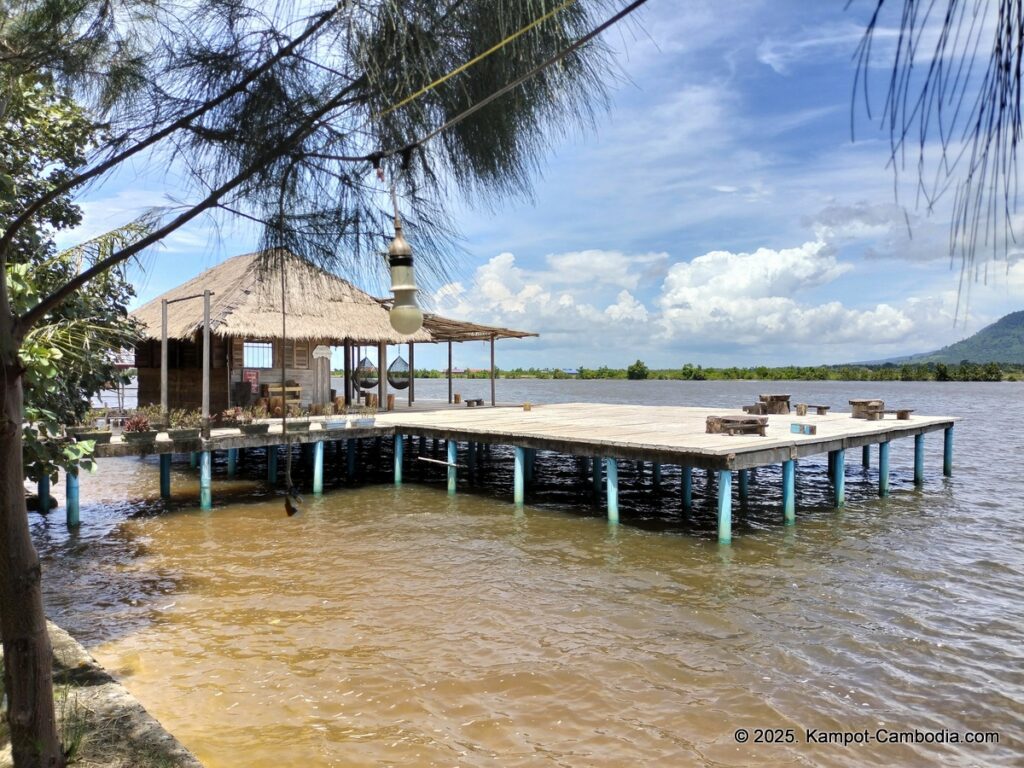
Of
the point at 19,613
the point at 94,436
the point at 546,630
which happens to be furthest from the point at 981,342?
the point at 94,436

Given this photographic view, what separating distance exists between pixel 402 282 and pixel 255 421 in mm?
12526

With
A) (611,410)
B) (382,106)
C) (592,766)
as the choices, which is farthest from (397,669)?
(611,410)

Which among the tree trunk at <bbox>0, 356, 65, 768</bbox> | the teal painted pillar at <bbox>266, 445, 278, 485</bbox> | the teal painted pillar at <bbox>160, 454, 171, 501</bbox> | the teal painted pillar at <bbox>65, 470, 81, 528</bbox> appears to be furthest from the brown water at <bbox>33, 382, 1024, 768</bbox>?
the teal painted pillar at <bbox>266, 445, 278, 485</bbox>

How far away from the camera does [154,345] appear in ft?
53.6

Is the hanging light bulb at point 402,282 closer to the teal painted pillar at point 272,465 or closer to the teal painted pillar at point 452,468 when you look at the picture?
the teal painted pillar at point 452,468

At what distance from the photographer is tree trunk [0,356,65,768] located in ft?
7.46

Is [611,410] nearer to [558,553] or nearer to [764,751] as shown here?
[558,553]

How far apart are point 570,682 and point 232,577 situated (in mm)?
4656

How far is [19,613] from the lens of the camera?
7.64 feet

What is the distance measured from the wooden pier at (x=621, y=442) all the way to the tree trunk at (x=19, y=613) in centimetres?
669

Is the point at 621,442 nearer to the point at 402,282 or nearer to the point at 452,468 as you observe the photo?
the point at 452,468

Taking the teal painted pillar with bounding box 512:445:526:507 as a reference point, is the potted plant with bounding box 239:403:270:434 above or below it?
above

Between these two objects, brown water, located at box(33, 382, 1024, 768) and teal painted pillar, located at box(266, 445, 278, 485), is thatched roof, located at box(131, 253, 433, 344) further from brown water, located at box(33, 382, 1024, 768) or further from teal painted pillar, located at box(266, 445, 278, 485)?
brown water, located at box(33, 382, 1024, 768)

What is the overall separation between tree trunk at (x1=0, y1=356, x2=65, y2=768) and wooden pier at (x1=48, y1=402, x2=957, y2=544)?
669 centimetres
